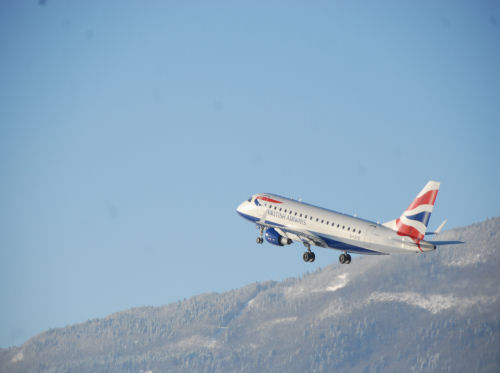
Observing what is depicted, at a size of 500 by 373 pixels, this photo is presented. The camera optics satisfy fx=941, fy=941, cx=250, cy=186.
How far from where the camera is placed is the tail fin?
393 ft

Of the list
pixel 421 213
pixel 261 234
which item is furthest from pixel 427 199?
pixel 261 234

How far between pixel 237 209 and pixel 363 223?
2863 centimetres

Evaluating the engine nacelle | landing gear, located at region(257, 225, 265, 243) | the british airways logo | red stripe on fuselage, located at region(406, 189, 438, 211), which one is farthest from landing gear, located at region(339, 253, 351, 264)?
landing gear, located at region(257, 225, 265, 243)

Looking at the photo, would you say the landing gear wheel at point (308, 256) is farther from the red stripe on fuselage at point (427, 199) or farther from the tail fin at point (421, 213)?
the red stripe on fuselage at point (427, 199)

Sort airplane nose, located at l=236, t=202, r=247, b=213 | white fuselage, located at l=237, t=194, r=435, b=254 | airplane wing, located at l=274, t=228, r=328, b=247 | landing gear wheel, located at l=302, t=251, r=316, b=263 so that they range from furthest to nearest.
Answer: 1. airplane nose, located at l=236, t=202, r=247, b=213
2. landing gear wheel, located at l=302, t=251, r=316, b=263
3. airplane wing, located at l=274, t=228, r=328, b=247
4. white fuselage, located at l=237, t=194, r=435, b=254

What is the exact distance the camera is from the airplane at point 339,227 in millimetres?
119938

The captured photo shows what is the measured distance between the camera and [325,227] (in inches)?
5034

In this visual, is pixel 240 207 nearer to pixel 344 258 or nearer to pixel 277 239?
pixel 277 239

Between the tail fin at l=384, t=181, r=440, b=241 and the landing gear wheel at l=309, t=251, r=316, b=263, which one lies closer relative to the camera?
the tail fin at l=384, t=181, r=440, b=241

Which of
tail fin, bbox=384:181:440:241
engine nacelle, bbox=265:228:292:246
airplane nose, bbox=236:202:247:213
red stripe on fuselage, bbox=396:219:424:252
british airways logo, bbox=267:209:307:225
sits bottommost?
red stripe on fuselage, bbox=396:219:424:252

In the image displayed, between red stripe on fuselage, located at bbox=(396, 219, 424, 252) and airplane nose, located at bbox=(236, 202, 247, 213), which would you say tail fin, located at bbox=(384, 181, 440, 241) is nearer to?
red stripe on fuselage, located at bbox=(396, 219, 424, 252)

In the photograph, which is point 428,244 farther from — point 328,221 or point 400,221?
point 328,221

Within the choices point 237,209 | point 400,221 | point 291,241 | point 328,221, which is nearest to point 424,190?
point 400,221

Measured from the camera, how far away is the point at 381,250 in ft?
398
